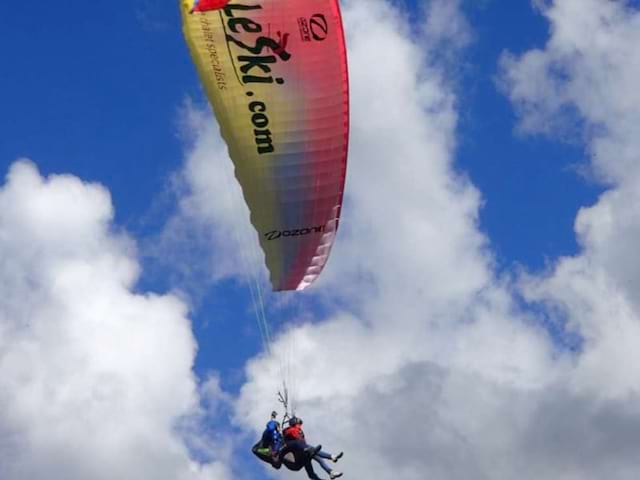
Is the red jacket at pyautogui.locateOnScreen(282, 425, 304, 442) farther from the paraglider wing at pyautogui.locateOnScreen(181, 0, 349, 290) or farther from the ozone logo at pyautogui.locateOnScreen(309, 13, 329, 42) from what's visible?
the ozone logo at pyautogui.locateOnScreen(309, 13, 329, 42)

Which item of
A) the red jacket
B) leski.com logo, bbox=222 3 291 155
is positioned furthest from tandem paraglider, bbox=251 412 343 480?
leski.com logo, bbox=222 3 291 155

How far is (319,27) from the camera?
165 ft

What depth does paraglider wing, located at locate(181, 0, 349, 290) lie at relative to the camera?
5000 centimetres

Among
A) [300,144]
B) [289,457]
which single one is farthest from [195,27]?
[289,457]

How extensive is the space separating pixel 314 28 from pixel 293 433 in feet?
39.3

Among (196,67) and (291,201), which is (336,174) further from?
(196,67)

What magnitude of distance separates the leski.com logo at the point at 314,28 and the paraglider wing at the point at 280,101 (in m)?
0.03

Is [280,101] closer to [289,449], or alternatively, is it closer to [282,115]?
[282,115]

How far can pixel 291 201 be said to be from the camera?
51.8 m

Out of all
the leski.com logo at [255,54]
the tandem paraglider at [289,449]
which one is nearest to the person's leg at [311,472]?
the tandem paraglider at [289,449]

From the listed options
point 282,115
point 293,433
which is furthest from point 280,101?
point 293,433

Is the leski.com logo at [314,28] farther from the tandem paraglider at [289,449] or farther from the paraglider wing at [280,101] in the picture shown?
the tandem paraglider at [289,449]

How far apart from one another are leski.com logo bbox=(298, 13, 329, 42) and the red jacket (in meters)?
11.5

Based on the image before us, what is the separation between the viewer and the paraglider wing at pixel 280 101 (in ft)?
164
